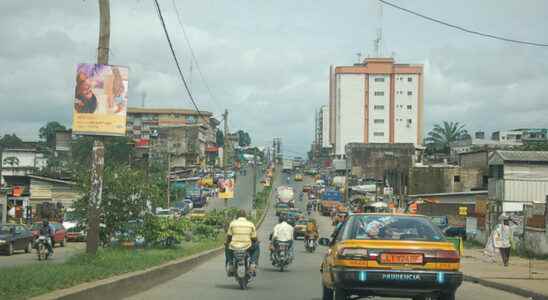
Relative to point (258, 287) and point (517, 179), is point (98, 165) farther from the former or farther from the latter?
point (517, 179)

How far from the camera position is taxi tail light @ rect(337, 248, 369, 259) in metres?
9.88

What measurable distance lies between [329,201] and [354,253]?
3060 inches

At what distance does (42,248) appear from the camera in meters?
27.2

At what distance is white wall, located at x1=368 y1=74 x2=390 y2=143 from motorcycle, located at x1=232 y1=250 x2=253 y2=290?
128609 millimetres

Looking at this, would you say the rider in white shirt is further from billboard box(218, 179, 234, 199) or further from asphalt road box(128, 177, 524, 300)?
billboard box(218, 179, 234, 199)

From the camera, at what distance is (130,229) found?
2306 cm

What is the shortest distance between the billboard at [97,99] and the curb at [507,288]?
9147mm

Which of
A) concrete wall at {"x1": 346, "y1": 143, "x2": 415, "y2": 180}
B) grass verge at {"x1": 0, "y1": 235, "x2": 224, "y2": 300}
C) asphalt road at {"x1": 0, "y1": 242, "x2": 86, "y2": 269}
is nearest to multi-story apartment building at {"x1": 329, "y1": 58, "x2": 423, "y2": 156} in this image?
concrete wall at {"x1": 346, "y1": 143, "x2": 415, "y2": 180}

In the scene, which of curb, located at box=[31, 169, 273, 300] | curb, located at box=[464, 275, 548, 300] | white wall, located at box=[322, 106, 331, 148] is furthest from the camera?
white wall, located at box=[322, 106, 331, 148]

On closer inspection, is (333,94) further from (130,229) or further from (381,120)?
(130,229)

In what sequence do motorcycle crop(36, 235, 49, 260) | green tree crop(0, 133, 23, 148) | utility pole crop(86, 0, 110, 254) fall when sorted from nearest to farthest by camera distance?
1. utility pole crop(86, 0, 110, 254)
2. motorcycle crop(36, 235, 49, 260)
3. green tree crop(0, 133, 23, 148)

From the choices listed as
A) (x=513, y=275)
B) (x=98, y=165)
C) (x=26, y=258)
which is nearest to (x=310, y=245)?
(x=26, y=258)

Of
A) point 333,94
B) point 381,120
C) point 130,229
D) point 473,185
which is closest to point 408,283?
point 130,229

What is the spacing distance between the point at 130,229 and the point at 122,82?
27.3ft
